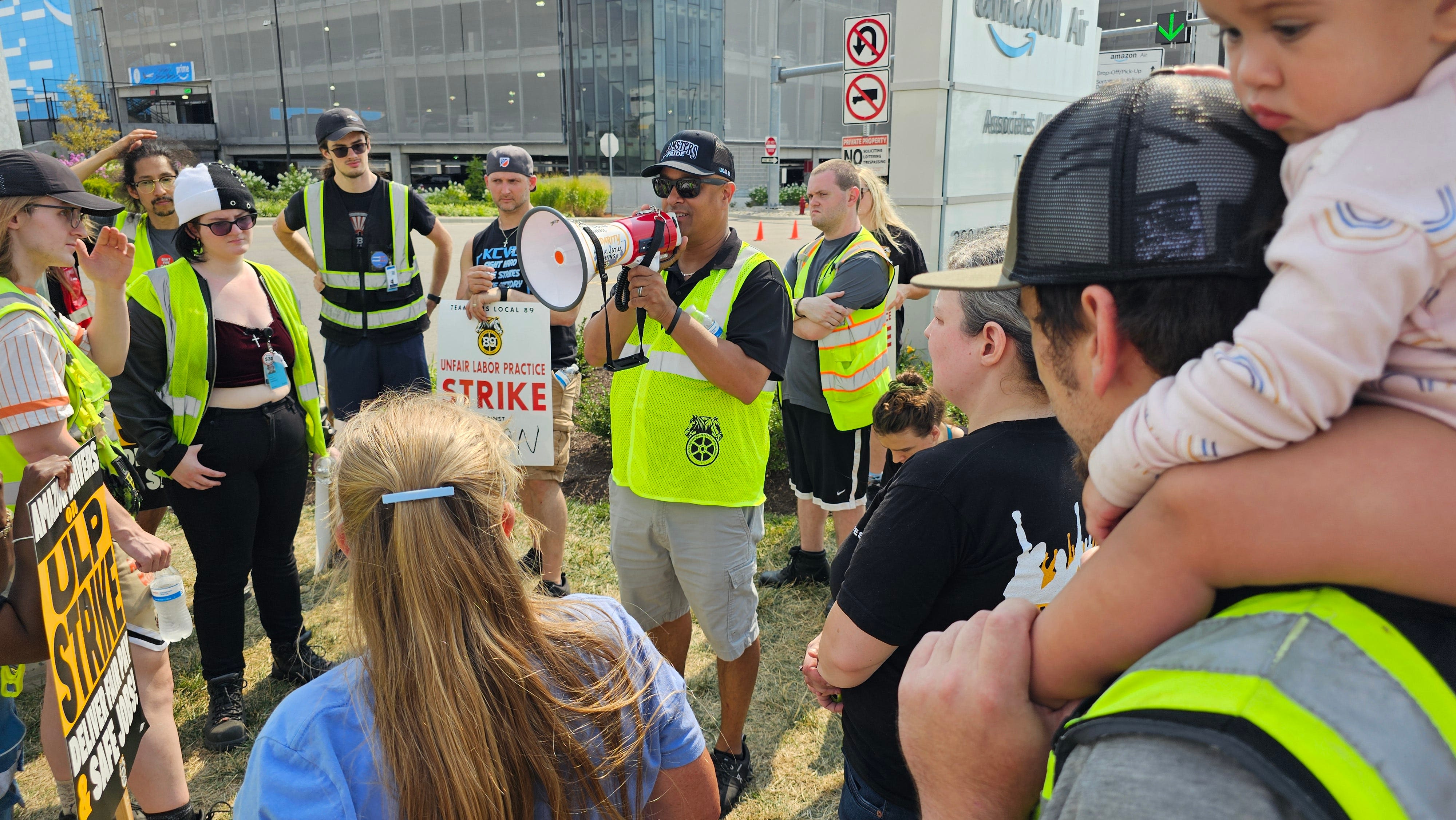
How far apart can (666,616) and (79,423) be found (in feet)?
7.03

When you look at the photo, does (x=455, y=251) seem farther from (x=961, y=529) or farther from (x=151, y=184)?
(x=961, y=529)

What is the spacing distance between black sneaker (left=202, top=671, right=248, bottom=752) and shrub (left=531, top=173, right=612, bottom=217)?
937 inches

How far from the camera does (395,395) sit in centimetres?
196

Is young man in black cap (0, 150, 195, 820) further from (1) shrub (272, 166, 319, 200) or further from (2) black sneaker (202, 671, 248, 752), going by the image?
(1) shrub (272, 166, 319, 200)

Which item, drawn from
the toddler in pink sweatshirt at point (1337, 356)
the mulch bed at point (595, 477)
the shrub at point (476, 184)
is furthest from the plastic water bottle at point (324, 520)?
the shrub at point (476, 184)

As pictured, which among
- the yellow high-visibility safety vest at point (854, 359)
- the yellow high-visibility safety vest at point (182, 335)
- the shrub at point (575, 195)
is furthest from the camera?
the shrub at point (575, 195)

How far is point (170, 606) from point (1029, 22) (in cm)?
832

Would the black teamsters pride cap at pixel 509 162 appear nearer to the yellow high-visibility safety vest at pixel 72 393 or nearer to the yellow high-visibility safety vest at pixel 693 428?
the yellow high-visibility safety vest at pixel 693 428

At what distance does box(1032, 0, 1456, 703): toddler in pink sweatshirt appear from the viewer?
677 millimetres

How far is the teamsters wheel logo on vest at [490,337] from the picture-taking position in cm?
421

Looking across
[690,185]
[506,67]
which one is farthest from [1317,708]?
[506,67]

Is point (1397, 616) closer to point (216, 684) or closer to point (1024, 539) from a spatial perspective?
point (1024, 539)

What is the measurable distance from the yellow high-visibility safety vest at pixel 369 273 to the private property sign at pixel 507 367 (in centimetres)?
79

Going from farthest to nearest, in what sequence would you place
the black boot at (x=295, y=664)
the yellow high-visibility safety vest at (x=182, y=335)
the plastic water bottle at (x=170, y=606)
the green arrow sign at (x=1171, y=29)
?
the green arrow sign at (x=1171, y=29) → the black boot at (x=295, y=664) → the yellow high-visibility safety vest at (x=182, y=335) → the plastic water bottle at (x=170, y=606)
